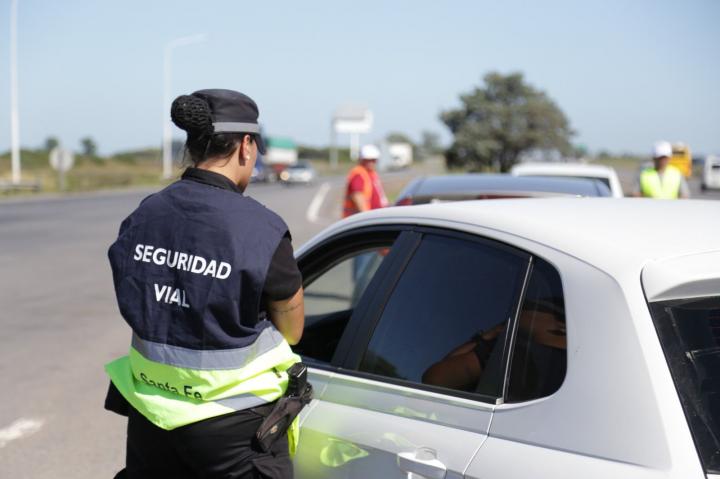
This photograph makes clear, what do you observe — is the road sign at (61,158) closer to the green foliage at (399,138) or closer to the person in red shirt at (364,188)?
the person in red shirt at (364,188)

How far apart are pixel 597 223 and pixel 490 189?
3640mm

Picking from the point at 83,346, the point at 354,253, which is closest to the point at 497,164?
the point at 83,346

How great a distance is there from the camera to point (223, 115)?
2.46 meters

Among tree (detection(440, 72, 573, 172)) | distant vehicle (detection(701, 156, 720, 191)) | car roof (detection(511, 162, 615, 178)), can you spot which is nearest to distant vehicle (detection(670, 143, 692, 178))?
distant vehicle (detection(701, 156, 720, 191))

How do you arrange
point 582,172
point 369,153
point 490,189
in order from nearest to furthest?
point 490,189 → point 582,172 → point 369,153

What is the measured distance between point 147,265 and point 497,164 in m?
44.8

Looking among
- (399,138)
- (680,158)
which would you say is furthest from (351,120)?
(680,158)

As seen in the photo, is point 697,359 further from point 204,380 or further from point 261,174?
point 261,174

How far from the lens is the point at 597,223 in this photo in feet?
Answer: 8.18

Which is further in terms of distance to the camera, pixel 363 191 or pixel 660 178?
pixel 363 191

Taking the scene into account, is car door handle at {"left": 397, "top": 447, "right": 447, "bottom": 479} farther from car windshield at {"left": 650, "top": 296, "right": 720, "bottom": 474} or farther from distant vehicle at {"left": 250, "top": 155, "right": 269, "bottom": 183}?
distant vehicle at {"left": 250, "top": 155, "right": 269, "bottom": 183}

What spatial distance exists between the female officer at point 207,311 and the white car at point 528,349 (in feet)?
1.28

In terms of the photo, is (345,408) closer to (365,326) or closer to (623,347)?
(365,326)

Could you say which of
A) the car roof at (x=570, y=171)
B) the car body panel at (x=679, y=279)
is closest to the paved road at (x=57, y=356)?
the car body panel at (x=679, y=279)
